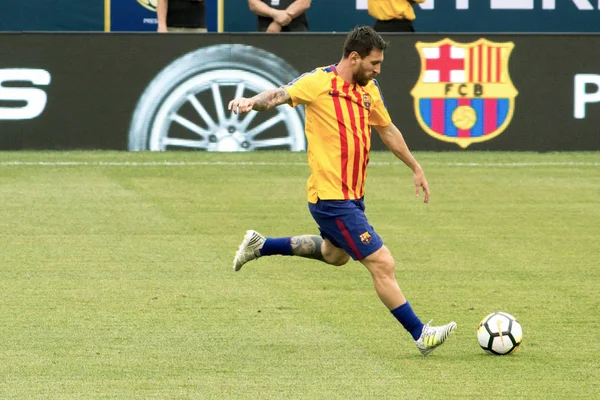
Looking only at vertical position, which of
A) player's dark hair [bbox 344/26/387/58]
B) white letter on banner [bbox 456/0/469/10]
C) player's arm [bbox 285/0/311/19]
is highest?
white letter on banner [bbox 456/0/469/10]

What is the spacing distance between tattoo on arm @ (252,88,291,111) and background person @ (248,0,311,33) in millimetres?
9945

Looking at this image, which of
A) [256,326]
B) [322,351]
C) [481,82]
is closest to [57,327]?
[256,326]

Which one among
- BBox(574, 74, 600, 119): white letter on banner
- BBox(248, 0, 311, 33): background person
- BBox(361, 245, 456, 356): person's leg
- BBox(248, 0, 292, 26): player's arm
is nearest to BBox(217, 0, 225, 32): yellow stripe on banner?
BBox(248, 0, 311, 33): background person

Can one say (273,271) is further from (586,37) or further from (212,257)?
(586,37)

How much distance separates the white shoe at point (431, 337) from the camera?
7.03 m

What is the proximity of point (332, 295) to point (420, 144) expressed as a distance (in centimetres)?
796

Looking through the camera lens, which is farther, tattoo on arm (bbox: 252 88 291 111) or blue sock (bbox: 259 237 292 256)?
blue sock (bbox: 259 237 292 256)

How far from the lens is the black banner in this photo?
16.0 meters

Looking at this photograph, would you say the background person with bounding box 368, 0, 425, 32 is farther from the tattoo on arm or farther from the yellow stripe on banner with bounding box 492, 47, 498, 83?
the tattoo on arm

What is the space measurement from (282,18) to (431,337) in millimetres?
10500

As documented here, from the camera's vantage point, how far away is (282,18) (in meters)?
17.0

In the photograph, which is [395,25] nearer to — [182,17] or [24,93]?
[182,17]

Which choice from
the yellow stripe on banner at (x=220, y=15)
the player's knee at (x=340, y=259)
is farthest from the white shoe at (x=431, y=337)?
the yellow stripe on banner at (x=220, y=15)

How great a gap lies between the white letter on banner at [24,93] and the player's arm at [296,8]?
3439mm
